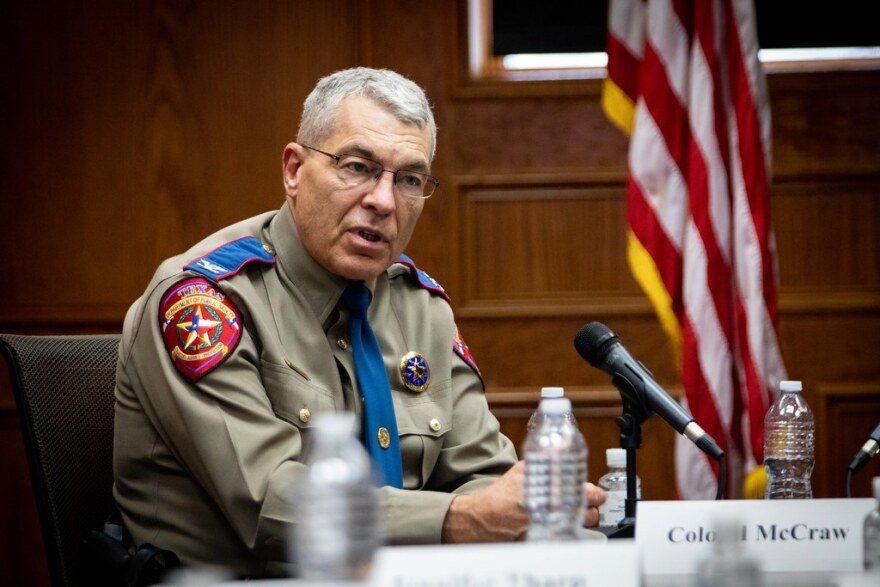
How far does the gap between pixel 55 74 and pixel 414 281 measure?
1.86 meters

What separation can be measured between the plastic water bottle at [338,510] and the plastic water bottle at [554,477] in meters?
0.29

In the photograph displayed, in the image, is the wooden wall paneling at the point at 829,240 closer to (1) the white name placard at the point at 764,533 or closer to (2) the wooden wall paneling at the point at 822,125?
(2) the wooden wall paneling at the point at 822,125

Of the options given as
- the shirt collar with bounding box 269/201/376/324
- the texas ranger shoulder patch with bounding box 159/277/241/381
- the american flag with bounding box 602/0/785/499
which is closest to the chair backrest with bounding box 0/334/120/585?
the texas ranger shoulder patch with bounding box 159/277/241/381

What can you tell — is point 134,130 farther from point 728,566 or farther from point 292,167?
point 728,566

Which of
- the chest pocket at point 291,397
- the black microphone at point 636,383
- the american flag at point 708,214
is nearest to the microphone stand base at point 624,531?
the black microphone at point 636,383

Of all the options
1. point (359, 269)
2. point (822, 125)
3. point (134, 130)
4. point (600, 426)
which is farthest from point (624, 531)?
point (134, 130)

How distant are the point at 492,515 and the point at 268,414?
1.30ft

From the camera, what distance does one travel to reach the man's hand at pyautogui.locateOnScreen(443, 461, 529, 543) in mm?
1540

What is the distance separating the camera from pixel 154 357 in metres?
1.73

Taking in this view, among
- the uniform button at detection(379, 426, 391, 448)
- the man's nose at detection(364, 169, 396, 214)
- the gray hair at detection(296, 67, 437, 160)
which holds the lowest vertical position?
the uniform button at detection(379, 426, 391, 448)

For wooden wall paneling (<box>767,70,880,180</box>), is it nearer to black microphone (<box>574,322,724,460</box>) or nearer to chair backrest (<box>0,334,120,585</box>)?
black microphone (<box>574,322,724,460</box>)

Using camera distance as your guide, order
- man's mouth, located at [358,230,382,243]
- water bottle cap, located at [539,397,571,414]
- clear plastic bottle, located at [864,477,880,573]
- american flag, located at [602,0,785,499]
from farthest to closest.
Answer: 1. american flag, located at [602,0,785,499]
2. man's mouth, located at [358,230,382,243]
3. water bottle cap, located at [539,397,571,414]
4. clear plastic bottle, located at [864,477,880,573]

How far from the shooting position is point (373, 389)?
1.95 meters

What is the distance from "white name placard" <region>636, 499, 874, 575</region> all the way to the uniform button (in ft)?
2.15
